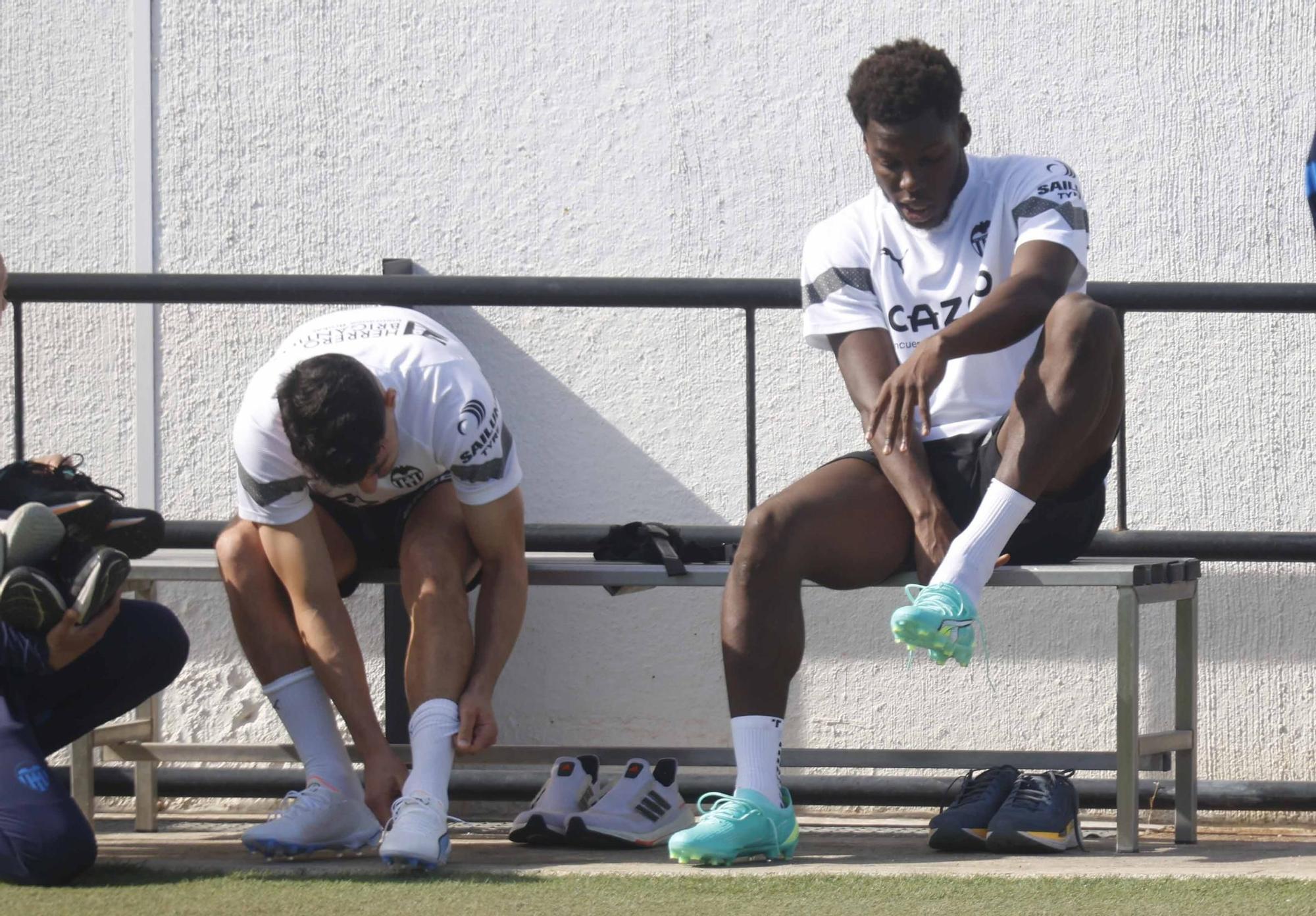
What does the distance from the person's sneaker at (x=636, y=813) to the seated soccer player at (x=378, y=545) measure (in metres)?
0.27

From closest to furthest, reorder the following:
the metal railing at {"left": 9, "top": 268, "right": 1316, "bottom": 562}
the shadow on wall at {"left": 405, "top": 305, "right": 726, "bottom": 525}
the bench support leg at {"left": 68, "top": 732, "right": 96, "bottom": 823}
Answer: the bench support leg at {"left": 68, "top": 732, "right": 96, "bottom": 823} → the metal railing at {"left": 9, "top": 268, "right": 1316, "bottom": 562} → the shadow on wall at {"left": 405, "top": 305, "right": 726, "bottom": 525}

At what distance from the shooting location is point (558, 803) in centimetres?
313

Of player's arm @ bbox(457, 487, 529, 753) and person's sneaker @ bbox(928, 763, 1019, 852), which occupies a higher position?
player's arm @ bbox(457, 487, 529, 753)

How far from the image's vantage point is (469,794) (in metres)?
3.57

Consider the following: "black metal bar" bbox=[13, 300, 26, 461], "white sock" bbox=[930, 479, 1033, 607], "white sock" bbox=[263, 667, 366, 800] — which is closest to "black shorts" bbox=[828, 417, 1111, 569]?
"white sock" bbox=[930, 479, 1033, 607]

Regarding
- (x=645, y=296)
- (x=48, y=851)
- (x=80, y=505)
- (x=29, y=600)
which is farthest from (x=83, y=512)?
(x=645, y=296)

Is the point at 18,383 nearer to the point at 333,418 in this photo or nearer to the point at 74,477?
the point at 74,477

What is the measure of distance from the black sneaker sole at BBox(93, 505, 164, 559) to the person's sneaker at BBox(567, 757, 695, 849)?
2.89ft

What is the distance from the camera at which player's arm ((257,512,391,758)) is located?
299 cm

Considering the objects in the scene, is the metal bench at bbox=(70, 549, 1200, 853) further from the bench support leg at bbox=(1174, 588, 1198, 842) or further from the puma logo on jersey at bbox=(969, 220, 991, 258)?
the puma logo on jersey at bbox=(969, 220, 991, 258)

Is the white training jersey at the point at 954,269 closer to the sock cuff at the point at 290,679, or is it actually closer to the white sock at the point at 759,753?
the white sock at the point at 759,753

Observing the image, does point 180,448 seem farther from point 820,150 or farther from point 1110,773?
point 1110,773

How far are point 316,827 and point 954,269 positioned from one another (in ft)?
4.86

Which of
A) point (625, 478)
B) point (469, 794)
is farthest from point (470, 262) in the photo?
point (469, 794)
